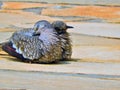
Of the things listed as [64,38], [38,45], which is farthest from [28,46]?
[64,38]

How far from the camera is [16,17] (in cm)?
362

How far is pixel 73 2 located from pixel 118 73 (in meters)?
A: 1.71

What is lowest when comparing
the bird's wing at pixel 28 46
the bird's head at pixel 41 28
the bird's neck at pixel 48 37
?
the bird's wing at pixel 28 46

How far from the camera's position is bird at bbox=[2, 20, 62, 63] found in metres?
2.26

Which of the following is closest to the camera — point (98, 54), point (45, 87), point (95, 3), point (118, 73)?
point (45, 87)

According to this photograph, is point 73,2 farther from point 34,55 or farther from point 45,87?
point 45,87

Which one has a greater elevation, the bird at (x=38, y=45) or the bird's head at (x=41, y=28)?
the bird's head at (x=41, y=28)

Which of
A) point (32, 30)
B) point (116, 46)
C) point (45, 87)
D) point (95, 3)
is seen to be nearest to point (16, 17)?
point (95, 3)

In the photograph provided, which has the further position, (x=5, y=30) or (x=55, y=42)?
(x=5, y=30)

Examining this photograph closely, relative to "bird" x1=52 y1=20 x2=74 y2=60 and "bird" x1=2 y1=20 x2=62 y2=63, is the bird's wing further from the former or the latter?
"bird" x1=52 y1=20 x2=74 y2=60

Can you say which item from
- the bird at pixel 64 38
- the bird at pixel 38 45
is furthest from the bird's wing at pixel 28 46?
the bird at pixel 64 38

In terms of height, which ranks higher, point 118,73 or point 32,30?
point 32,30

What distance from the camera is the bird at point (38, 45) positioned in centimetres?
226

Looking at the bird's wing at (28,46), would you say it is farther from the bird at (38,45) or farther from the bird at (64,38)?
the bird at (64,38)
